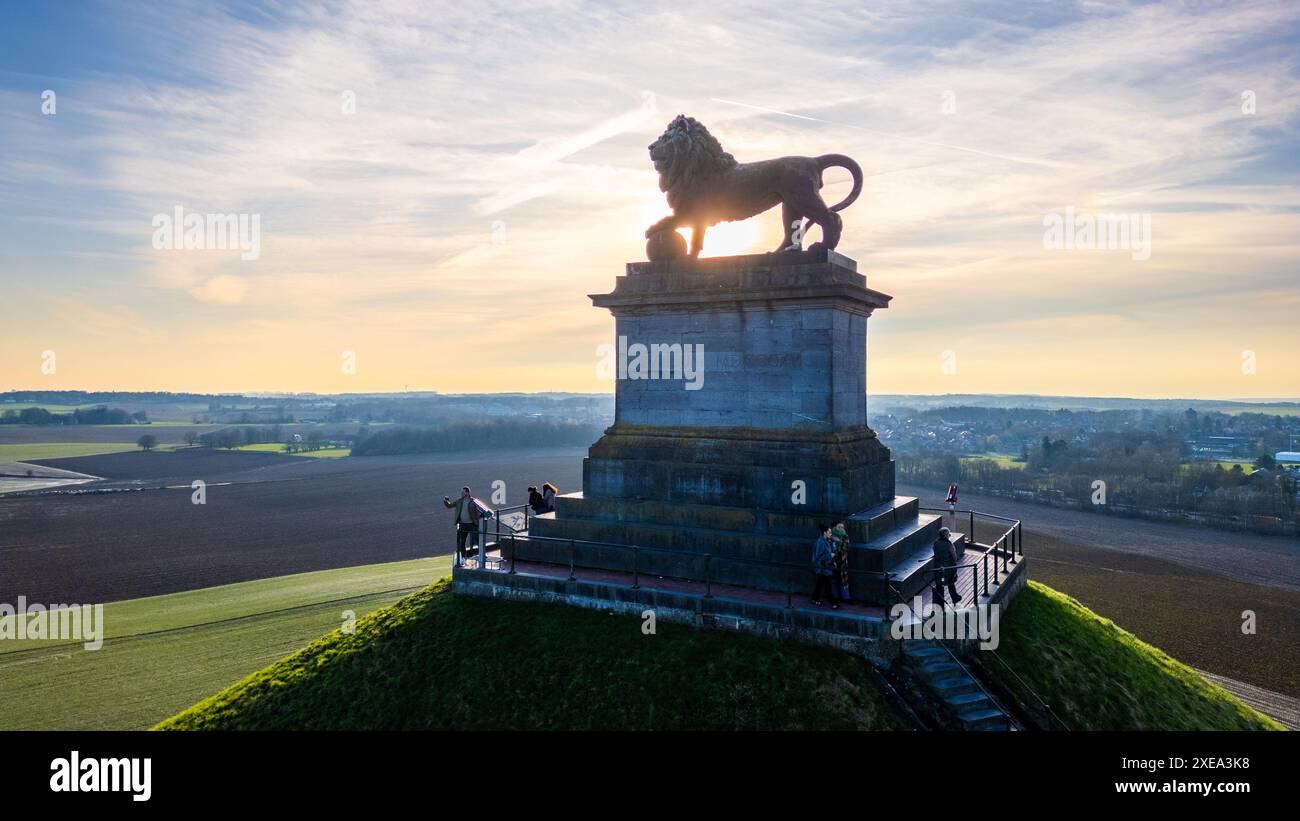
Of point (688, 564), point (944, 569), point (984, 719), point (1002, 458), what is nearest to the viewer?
point (984, 719)

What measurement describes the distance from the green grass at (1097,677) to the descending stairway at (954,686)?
2.59ft

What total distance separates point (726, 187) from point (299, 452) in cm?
10733

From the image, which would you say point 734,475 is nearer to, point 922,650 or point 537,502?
point 922,650

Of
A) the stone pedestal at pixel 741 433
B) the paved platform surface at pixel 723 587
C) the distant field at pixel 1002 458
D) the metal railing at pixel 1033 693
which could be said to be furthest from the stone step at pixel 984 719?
the distant field at pixel 1002 458

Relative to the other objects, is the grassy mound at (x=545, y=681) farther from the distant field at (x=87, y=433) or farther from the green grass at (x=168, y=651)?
the distant field at (x=87, y=433)

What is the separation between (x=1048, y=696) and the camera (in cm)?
1019

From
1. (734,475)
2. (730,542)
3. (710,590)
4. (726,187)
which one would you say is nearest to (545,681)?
(710,590)

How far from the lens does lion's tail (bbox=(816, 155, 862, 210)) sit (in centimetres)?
1359

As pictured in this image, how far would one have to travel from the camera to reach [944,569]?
11008mm

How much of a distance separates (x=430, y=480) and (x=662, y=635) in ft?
231

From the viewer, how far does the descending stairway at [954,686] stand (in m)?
9.04

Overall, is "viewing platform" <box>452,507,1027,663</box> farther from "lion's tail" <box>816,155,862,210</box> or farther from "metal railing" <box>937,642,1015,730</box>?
"lion's tail" <box>816,155,862,210</box>
